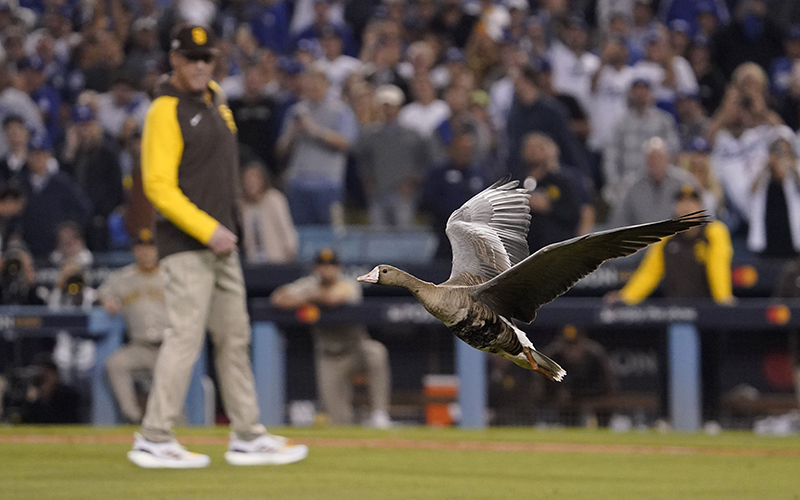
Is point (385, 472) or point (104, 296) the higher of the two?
point (104, 296)

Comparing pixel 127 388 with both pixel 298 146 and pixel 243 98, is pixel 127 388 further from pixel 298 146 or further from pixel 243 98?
pixel 243 98

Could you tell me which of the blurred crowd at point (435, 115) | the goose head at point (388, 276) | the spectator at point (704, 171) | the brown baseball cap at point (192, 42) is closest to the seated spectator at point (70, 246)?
the blurred crowd at point (435, 115)

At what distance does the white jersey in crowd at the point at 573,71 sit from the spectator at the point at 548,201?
3.03 meters

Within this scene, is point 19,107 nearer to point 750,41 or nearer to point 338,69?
point 338,69

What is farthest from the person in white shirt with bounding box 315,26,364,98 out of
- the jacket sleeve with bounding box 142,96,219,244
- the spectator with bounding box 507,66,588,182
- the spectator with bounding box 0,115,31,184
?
the jacket sleeve with bounding box 142,96,219,244

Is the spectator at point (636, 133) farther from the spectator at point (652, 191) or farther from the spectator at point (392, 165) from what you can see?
the spectator at point (392, 165)

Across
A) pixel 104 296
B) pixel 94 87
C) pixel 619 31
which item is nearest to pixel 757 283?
pixel 619 31

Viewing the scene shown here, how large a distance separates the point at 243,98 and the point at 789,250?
20.5 ft

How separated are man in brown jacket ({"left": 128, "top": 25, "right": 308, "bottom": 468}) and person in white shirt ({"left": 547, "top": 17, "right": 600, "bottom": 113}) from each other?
7933mm

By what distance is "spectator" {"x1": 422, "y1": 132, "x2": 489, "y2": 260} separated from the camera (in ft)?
40.3

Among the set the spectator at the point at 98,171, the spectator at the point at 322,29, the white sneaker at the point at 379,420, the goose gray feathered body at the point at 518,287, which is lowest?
the white sneaker at the point at 379,420

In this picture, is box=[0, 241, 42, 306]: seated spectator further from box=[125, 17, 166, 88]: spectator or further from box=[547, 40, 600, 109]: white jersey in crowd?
box=[547, 40, 600, 109]: white jersey in crowd

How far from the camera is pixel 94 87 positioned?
16.0 m

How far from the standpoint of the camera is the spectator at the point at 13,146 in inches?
555
